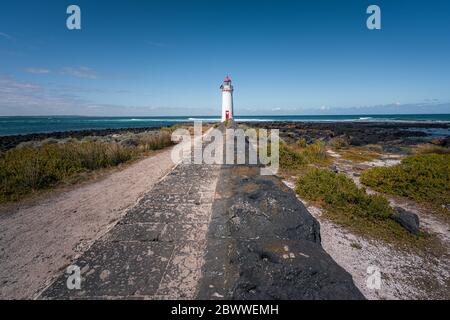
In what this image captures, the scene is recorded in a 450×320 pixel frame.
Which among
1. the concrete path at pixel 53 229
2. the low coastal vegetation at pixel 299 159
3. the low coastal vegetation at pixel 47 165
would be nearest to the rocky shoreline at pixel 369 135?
the low coastal vegetation at pixel 299 159

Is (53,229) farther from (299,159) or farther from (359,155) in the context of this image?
(359,155)

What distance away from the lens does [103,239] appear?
3.02 meters

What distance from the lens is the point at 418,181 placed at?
19.9 ft

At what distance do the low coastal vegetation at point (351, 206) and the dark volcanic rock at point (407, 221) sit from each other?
8 centimetres

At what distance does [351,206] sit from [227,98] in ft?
90.4

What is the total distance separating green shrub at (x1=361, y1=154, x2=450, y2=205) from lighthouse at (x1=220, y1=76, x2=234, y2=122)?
82.7 feet

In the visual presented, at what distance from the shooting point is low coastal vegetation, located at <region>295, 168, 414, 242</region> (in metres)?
4.11

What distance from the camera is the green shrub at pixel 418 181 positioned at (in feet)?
18.6

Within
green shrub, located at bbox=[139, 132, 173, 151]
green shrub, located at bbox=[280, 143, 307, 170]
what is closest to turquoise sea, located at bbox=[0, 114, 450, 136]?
green shrub, located at bbox=[139, 132, 173, 151]

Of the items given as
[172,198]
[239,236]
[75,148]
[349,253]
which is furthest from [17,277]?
[75,148]

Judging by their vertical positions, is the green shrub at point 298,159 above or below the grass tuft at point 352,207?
above

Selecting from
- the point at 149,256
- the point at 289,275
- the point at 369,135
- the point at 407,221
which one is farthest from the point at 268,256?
the point at 369,135

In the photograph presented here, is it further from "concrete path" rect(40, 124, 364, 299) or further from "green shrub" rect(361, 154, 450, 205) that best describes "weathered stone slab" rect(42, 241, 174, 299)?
Result: "green shrub" rect(361, 154, 450, 205)

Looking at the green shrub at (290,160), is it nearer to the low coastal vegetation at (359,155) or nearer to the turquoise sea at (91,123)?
the low coastal vegetation at (359,155)
